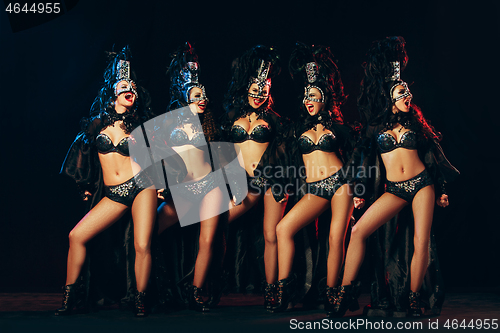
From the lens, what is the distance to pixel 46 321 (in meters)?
4.27

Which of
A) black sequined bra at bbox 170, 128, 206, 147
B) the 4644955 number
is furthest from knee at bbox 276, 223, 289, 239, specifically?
the 4644955 number

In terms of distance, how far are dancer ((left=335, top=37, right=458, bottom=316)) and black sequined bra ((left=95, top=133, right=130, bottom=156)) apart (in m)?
2.16

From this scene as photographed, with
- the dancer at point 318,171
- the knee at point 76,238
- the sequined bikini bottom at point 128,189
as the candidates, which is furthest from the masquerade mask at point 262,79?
the knee at point 76,238

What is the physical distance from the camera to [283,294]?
4.68 m

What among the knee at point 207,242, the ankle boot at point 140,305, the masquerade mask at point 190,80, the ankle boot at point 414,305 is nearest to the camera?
the ankle boot at point 414,305

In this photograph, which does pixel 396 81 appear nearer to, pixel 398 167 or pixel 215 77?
pixel 398 167

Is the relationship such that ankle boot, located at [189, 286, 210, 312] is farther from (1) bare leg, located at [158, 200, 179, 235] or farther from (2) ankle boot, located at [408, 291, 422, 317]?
(2) ankle boot, located at [408, 291, 422, 317]

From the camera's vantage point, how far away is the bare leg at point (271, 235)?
4.86 metres

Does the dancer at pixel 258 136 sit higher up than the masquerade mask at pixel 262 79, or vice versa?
the masquerade mask at pixel 262 79

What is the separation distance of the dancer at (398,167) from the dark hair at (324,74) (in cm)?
43

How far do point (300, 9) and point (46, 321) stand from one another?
4.37 m

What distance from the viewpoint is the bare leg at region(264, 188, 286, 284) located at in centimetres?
486

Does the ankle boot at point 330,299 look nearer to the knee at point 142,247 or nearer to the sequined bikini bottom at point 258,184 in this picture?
the sequined bikini bottom at point 258,184

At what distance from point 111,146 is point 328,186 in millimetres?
2052
